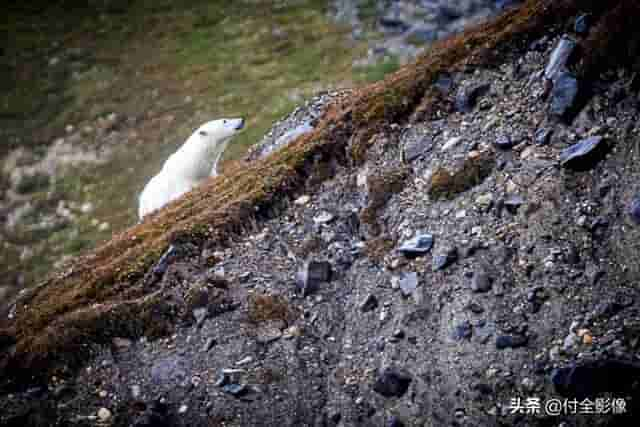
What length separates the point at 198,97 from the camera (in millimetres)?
29938

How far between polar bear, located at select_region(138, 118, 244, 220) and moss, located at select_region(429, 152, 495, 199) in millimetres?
6987

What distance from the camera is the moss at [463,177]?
8039 mm

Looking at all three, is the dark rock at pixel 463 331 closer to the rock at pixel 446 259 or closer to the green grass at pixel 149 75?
the rock at pixel 446 259

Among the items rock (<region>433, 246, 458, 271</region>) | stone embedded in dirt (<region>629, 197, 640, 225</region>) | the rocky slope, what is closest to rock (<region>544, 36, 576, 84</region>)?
the rocky slope

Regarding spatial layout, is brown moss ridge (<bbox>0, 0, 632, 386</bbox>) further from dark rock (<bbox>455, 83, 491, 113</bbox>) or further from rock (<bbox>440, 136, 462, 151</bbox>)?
rock (<bbox>440, 136, 462, 151</bbox>)

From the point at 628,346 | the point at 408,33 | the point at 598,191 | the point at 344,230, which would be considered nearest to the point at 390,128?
the point at 344,230

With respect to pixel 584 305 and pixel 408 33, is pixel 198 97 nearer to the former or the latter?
pixel 408 33

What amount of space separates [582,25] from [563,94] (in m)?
1.36

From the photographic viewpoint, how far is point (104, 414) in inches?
286

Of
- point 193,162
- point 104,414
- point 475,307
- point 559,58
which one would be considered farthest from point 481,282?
point 193,162

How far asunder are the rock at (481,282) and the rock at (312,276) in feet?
7.50

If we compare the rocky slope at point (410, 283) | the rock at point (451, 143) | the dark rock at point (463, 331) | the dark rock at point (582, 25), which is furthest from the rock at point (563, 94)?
the dark rock at point (463, 331)

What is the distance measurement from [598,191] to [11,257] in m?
21.2

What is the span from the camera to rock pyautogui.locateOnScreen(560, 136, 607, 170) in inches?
272
